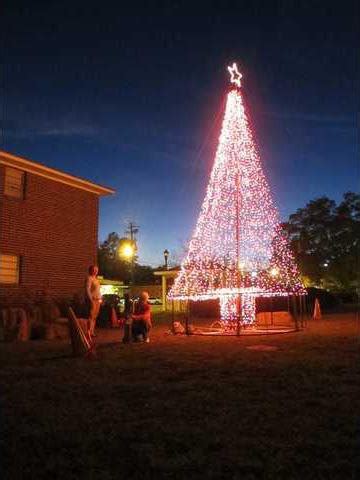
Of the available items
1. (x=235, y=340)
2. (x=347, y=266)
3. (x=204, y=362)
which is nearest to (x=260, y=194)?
(x=235, y=340)

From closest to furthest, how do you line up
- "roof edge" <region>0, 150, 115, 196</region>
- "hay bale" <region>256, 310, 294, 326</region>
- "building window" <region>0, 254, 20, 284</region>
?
1. "hay bale" <region>256, 310, 294, 326</region>
2. "building window" <region>0, 254, 20, 284</region>
3. "roof edge" <region>0, 150, 115, 196</region>

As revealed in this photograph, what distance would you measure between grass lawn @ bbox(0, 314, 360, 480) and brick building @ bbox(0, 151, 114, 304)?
9.72 m

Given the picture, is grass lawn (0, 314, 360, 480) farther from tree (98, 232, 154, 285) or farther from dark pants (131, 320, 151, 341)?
tree (98, 232, 154, 285)

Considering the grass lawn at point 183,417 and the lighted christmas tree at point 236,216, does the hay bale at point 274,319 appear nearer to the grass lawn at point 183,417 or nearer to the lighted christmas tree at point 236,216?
the lighted christmas tree at point 236,216

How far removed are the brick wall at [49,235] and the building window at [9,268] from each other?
18 cm

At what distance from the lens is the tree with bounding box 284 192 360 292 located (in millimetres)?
43344

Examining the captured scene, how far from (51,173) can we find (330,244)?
1206 inches

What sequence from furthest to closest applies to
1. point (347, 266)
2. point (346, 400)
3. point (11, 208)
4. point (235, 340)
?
point (347, 266) → point (11, 208) → point (235, 340) → point (346, 400)

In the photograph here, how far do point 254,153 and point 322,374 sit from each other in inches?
343

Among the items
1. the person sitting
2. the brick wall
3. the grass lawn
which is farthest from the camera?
the brick wall

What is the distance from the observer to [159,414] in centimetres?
502

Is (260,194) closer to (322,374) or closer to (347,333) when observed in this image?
(347,333)

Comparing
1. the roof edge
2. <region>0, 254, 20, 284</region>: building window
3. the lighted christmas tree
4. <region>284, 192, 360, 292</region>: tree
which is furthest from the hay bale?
Answer: <region>284, 192, 360, 292</region>: tree

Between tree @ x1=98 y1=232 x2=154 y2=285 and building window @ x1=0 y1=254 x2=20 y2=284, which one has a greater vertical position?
tree @ x1=98 y1=232 x2=154 y2=285
